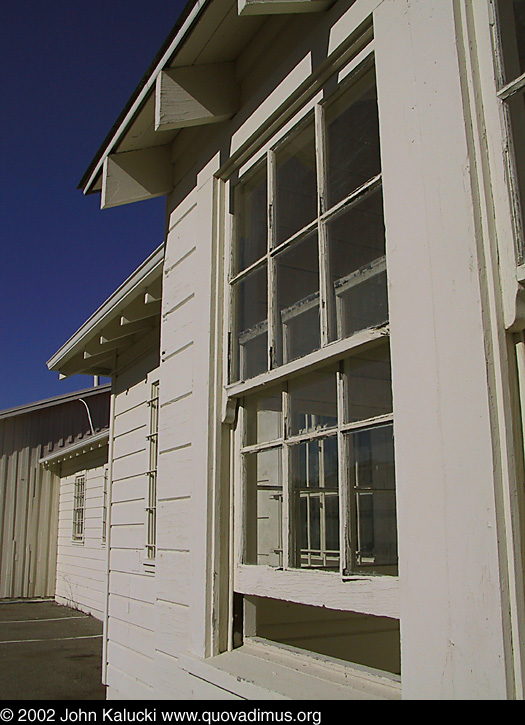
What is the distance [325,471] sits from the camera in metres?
2.13

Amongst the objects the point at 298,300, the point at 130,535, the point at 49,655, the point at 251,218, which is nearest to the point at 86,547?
the point at 49,655

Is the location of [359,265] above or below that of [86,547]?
above

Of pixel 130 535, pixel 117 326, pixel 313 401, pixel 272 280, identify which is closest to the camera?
pixel 313 401

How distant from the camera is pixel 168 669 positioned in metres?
2.91

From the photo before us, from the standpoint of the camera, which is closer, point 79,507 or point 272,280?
point 272,280

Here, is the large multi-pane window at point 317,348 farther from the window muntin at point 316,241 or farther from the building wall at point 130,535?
the building wall at point 130,535

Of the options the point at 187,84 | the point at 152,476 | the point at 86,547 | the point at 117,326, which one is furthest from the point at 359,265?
the point at 86,547

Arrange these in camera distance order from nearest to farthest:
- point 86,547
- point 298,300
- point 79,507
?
1. point 298,300
2. point 86,547
3. point 79,507

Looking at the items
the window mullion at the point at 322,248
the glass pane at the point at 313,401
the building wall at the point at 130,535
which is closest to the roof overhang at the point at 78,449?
the building wall at the point at 130,535

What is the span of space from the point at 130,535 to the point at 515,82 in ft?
15.6

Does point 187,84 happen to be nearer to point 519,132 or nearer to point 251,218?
point 251,218

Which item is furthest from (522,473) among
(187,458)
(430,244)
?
(187,458)

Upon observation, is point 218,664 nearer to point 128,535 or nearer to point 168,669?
point 168,669

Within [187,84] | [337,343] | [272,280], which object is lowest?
[337,343]
